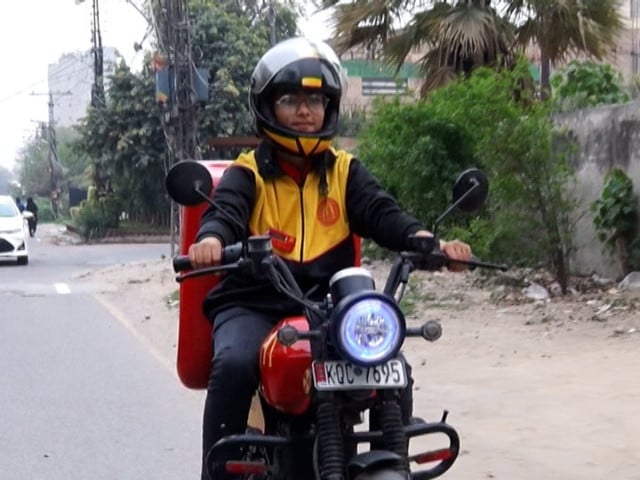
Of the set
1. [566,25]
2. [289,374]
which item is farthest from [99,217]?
[289,374]

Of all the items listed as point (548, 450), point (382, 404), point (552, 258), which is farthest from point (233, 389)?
point (552, 258)

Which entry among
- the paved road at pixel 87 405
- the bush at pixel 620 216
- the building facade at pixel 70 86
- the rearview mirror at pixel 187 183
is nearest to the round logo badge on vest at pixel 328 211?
the rearview mirror at pixel 187 183

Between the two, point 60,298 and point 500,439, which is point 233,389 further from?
point 60,298

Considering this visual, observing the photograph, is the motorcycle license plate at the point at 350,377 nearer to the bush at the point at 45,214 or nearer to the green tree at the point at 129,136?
the green tree at the point at 129,136

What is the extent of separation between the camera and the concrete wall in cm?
1298

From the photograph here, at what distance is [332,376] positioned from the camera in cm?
340

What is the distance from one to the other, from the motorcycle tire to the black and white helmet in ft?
4.44

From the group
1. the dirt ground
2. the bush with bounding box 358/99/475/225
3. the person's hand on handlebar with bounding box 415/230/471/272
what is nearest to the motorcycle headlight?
the person's hand on handlebar with bounding box 415/230/471/272

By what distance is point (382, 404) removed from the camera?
351 cm

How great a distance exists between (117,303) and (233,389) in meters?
13.1

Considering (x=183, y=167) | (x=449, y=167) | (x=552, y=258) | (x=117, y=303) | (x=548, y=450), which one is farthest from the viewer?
(x=117, y=303)

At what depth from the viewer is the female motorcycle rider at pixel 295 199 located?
4.16 metres

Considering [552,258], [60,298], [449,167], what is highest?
[449,167]

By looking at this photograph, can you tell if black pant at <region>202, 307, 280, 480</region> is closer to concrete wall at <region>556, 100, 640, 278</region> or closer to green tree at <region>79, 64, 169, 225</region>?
concrete wall at <region>556, 100, 640, 278</region>
